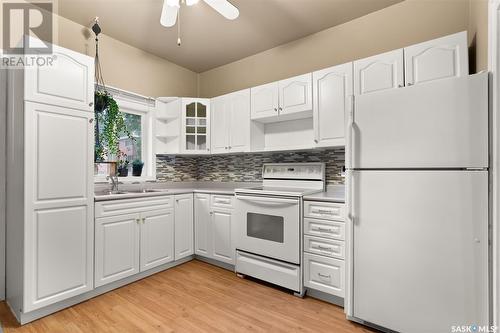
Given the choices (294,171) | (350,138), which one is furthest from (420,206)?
(294,171)

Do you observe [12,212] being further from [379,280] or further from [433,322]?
[433,322]

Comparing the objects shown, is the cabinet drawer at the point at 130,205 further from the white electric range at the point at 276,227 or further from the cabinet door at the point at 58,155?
the white electric range at the point at 276,227

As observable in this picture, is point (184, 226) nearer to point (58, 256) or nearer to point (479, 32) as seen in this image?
point (58, 256)

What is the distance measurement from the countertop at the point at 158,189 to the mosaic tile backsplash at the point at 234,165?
0.07m

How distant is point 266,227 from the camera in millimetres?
2477

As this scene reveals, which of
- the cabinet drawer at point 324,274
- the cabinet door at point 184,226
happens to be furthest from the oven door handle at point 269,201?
the cabinet door at point 184,226

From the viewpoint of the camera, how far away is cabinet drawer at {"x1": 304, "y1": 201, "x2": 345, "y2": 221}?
2083 millimetres

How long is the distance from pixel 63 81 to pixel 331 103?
2282 mm

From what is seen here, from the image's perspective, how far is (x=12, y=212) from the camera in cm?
201

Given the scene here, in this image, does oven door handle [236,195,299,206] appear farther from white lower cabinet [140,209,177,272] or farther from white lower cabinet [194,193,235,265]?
white lower cabinet [140,209,177,272]

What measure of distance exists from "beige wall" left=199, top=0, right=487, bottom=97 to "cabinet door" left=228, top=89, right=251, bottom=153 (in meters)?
0.45

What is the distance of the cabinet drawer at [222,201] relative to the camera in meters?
2.84

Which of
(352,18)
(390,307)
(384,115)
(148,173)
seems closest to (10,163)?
(148,173)

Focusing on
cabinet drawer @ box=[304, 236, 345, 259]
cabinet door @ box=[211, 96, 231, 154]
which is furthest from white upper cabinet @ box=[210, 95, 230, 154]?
cabinet drawer @ box=[304, 236, 345, 259]
